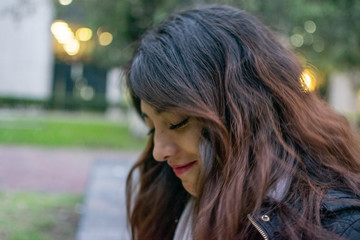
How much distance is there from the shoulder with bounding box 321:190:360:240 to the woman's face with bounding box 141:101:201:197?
41 cm

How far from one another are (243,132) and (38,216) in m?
4.38

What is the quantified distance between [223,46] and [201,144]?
0.31m

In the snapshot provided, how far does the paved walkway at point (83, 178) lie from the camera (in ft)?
14.4

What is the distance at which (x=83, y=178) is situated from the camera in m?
8.38

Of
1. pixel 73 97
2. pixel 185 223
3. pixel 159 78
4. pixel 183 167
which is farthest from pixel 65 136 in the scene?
pixel 159 78

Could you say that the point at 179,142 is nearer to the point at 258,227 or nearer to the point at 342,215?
the point at 258,227

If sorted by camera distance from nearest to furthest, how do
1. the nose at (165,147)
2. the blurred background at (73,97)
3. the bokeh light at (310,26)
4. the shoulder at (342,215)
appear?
1. the shoulder at (342,215)
2. the nose at (165,147)
3. the blurred background at (73,97)
4. the bokeh light at (310,26)

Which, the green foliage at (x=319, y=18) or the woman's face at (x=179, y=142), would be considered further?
the green foliage at (x=319, y=18)

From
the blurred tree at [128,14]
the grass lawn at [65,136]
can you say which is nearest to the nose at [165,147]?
the blurred tree at [128,14]

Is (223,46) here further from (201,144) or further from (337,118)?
(337,118)

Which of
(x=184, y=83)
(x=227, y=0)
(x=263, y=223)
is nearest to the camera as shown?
(x=263, y=223)

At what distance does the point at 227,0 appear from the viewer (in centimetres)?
376

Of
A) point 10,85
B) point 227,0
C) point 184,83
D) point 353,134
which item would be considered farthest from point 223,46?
point 10,85

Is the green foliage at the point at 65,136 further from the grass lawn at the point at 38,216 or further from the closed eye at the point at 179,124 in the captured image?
the closed eye at the point at 179,124
